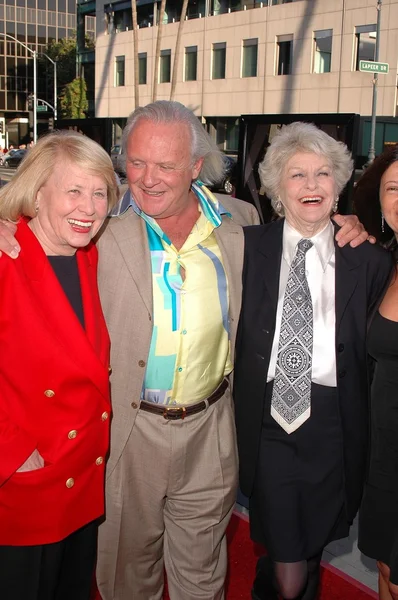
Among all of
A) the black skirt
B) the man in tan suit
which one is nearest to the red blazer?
the man in tan suit

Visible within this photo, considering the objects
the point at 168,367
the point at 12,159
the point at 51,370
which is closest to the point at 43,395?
the point at 51,370

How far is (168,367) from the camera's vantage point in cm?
267

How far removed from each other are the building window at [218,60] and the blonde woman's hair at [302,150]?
1333 inches

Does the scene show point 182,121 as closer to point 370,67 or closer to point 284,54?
point 370,67

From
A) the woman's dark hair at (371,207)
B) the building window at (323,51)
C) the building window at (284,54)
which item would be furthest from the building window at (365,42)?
the woman's dark hair at (371,207)

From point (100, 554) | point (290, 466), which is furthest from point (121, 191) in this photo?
point (100, 554)

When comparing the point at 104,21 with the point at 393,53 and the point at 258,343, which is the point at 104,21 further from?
the point at 258,343

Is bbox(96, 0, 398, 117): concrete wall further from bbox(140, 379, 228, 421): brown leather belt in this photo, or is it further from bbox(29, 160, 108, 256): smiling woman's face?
bbox(29, 160, 108, 256): smiling woman's face

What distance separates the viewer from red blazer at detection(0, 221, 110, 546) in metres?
2.12

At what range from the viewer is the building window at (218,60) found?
34.8 meters

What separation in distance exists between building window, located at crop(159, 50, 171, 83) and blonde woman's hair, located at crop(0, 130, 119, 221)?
37844 mm

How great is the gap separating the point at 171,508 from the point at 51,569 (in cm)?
68

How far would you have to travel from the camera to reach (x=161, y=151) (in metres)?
2.74

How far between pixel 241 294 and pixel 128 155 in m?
0.79
